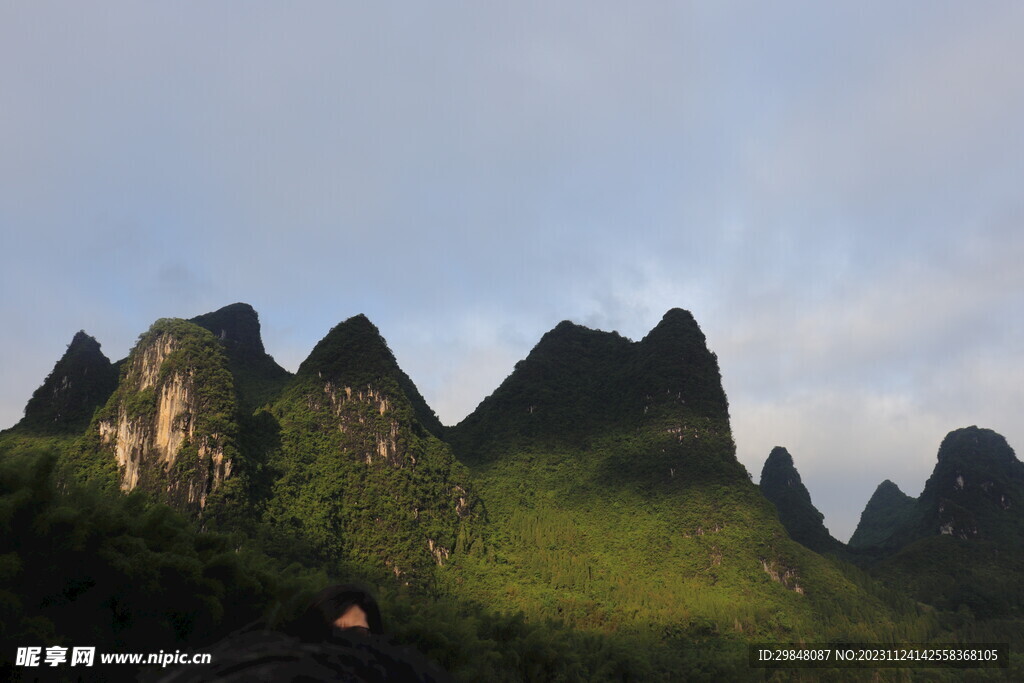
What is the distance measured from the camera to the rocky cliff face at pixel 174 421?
2841 centimetres

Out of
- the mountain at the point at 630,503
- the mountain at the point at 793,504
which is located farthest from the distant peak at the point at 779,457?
the mountain at the point at 630,503

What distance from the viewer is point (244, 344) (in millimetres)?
54469

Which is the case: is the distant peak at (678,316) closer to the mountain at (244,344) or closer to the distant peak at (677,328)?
the distant peak at (677,328)

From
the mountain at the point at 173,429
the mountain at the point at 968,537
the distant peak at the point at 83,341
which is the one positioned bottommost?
the mountain at the point at 968,537

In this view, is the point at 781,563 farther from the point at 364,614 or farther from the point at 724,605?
the point at 364,614

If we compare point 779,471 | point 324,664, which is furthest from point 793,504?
point 324,664

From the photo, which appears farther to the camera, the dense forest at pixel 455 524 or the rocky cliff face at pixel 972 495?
the rocky cliff face at pixel 972 495

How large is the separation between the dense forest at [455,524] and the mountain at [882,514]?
2982 cm

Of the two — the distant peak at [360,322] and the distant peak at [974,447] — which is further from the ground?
the distant peak at [360,322]

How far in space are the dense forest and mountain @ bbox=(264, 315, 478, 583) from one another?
0.16 m

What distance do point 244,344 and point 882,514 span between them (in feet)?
342

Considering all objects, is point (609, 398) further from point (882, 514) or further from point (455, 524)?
point (882, 514)

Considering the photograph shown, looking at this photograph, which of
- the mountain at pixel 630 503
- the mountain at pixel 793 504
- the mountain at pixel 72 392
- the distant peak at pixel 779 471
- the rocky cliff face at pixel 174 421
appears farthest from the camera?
the distant peak at pixel 779 471

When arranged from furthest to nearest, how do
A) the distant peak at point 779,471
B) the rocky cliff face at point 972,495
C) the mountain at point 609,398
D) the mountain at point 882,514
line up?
the mountain at point 882,514
the distant peak at point 779,471
the rocky cliff face at point 972,495
the mountain at point 609,398
